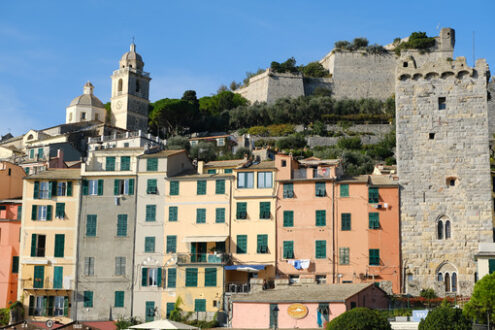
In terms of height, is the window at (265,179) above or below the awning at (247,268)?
above

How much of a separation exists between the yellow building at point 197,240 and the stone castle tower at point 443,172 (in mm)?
10988

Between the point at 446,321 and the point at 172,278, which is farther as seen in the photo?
the point at 172,278

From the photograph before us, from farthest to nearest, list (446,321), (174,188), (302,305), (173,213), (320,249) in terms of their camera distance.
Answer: (174,188)
(173,213)
(320,249)
(302,305)
(446,321)

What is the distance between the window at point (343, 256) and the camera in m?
43.9

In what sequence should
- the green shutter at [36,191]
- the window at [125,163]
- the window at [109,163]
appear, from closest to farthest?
the green shutter at [36,191]
the window at [125,163]
the window at [109,163]

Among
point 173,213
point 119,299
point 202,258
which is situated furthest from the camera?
point 173,213

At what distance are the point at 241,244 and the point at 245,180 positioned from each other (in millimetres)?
4057

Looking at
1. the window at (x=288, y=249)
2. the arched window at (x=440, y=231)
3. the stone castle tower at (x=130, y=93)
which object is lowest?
the window at (x=288, y=249)

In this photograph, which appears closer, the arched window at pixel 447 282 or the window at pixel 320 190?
the arched window at pixel 447 282

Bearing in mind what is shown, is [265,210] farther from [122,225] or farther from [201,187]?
[122,225]

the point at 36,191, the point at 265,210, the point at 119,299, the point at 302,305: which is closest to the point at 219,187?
the point at 265,210

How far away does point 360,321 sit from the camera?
1211 inches

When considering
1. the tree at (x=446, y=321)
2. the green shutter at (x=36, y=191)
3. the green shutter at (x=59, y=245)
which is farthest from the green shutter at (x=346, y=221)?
the green shutter at (x=36, y=191)

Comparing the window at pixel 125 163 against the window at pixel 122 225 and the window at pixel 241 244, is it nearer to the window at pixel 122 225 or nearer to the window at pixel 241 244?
the window at pixel 122 225
